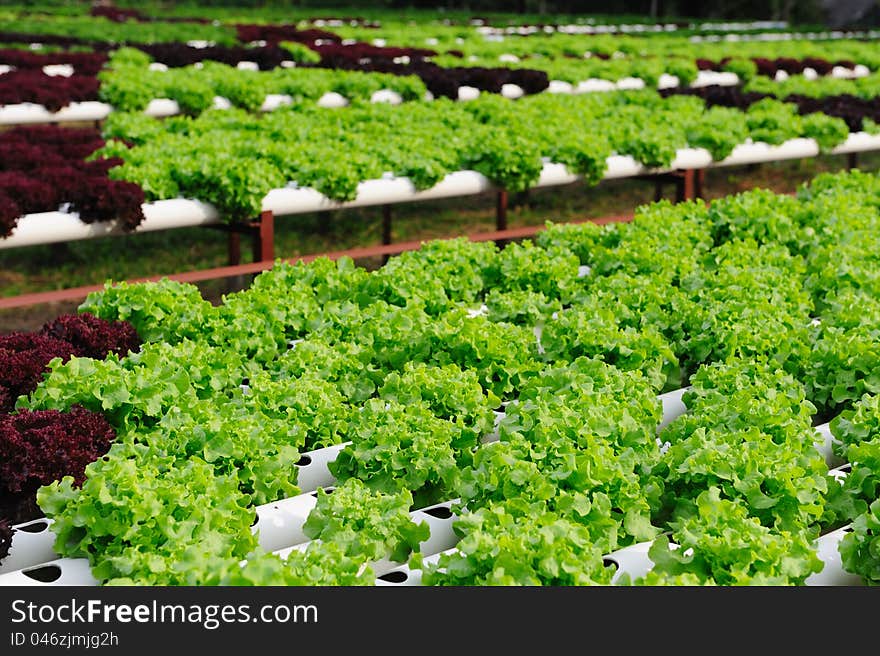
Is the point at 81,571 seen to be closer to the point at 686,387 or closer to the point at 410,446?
the point at 410,446

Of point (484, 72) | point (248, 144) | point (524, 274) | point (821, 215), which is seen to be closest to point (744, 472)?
point (524, 274)

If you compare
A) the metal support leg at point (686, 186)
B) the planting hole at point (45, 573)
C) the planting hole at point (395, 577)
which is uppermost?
the metal support leg at point (686, 186)

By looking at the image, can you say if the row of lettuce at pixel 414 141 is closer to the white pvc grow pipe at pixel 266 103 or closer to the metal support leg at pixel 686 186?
the metal support leg at pixel 686 186

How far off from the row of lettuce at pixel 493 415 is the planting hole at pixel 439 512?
0.26 feet

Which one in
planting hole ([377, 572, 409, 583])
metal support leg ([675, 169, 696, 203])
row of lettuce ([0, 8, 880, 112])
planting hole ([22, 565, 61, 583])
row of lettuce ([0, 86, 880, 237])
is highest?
row of lettuce ([0, 8, 880, 112])

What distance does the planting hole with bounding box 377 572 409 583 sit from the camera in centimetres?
443

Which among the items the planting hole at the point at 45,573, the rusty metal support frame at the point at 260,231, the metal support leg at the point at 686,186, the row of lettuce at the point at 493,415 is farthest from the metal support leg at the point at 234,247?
the planting hole at the point at 45,573

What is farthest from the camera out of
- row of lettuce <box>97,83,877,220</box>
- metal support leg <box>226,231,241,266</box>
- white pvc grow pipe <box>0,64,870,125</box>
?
white pvc grow pipe <box>0,64,870,125</box>

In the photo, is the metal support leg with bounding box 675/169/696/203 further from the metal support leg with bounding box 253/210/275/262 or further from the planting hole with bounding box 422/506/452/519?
the planting hole with bounding box 422/506/452/519

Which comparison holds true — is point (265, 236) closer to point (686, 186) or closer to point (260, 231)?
point (260, 231)

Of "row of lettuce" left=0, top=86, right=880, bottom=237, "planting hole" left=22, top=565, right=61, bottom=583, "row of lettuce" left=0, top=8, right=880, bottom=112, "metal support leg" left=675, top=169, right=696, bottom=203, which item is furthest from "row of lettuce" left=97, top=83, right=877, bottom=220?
"planting hole" left=22, top=565, right=61, bottom=583

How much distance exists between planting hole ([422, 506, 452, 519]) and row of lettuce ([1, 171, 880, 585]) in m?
0.08

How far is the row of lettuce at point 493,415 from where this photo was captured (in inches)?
166
